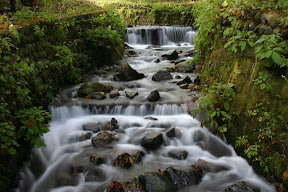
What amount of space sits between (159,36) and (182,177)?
1385 cm

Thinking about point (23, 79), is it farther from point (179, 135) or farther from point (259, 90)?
point (259, 90)

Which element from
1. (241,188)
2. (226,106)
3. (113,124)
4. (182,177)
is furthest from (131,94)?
(241,188)

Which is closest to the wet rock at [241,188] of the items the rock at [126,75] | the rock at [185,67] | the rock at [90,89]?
the rock at [90,89]

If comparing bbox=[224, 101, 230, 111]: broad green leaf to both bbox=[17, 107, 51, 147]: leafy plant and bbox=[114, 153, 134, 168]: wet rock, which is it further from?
bbox=[17, 107, 51, 147]: leafy plant

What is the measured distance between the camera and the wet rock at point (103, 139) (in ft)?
18.0

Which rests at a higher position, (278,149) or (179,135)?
(278,149)

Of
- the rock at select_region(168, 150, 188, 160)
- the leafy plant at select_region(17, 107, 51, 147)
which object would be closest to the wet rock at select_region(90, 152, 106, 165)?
the leafy plant at select_region(17, 107, 51, 147)

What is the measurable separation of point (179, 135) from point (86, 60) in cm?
550

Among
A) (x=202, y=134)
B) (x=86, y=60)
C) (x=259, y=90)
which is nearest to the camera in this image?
(x=259, y=90)

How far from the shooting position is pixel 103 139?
5.55 meters

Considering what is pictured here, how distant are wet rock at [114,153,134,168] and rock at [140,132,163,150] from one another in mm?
643

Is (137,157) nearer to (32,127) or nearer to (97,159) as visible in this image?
(97,159)

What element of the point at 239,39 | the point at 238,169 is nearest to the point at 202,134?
the point at 238,169

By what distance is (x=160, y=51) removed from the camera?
14234mm
